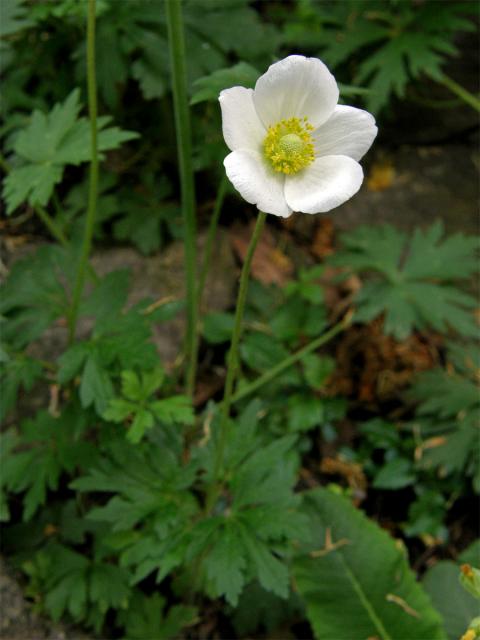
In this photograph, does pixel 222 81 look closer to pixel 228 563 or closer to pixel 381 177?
pixel 228 563

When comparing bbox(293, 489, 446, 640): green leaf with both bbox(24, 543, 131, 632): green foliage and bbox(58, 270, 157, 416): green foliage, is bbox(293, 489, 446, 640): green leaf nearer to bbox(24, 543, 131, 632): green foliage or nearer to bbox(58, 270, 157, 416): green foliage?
bbox(24, 543, 131, 632): green foliage

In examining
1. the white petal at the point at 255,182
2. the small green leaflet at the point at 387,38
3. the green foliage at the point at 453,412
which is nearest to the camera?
the white petal at the point at 255,182

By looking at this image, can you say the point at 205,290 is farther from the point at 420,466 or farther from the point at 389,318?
the point at 420,466

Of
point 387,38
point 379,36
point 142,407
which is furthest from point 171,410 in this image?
point 387,38

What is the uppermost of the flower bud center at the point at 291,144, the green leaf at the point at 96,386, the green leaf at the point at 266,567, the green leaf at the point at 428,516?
the flower bud center at the point at 291,144

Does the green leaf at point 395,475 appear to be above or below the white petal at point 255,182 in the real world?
below

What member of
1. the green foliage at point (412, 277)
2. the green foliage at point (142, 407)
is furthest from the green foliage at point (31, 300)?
the green foliage at point (412, 277)

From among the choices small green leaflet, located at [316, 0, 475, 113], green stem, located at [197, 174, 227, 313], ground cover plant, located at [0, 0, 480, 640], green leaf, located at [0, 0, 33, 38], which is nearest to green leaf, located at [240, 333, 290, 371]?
ground cover plant, located at [0, 0, 480, 640]

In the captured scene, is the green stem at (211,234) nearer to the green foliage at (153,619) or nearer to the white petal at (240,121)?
the white petal at (240,121)
